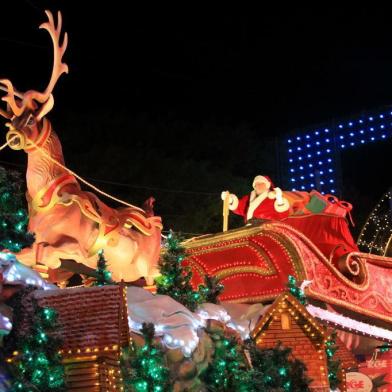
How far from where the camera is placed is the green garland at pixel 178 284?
11.0 meters

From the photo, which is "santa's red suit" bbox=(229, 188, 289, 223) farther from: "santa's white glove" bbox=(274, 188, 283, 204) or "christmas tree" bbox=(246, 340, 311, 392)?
"christmas tree" bbox=(246, 340, 311, 392)

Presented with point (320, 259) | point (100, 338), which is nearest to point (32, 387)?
point (100, 338)

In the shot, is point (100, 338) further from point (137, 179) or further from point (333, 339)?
point (137, 179)

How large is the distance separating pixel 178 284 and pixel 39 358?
4.27m

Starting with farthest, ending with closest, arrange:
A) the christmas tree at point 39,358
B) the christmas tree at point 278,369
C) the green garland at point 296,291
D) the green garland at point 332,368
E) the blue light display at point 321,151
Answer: the blue light display at point 321,151 → the green garland at point 296,291 → the green garland at point 332,368 → the christmas tree at point 278,369 → the christmas tree at point 39,358

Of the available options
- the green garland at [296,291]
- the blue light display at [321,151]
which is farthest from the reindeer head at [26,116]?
the blue light display at [321,151]

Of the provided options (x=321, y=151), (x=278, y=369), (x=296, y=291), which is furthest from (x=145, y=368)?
(x=321, y=151)

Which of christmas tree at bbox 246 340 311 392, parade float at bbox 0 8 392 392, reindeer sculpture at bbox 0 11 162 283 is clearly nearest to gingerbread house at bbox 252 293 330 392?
parade float at bbox 0 8 392 392

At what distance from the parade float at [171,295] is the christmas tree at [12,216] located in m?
0.02

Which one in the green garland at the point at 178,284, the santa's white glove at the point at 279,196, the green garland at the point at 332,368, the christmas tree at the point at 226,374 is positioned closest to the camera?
the christmas tree at the point at 226,374

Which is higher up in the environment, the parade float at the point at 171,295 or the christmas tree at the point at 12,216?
the christmas tree at the point at 12,216

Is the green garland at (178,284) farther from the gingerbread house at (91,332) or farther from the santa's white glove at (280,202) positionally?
the santa's white glove at (280,202)

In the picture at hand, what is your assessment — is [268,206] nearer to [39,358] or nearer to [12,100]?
[12,100]

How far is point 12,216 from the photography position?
784 cm
